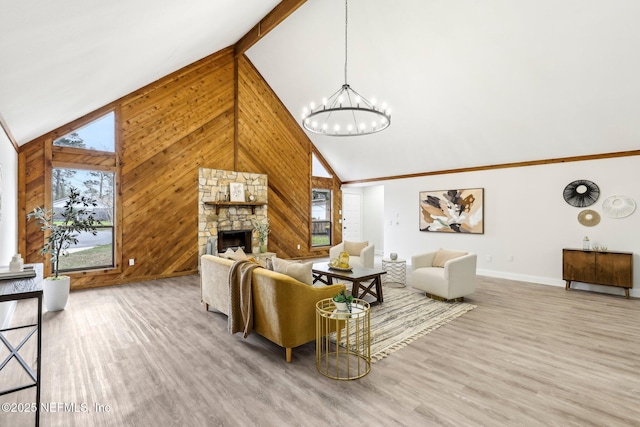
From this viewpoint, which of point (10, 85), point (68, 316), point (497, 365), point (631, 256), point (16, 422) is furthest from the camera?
point (631, 256)

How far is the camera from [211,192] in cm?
711

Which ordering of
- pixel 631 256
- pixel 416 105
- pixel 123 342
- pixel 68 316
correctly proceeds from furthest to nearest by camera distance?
pixel 416 105
pixel 631 256
pixel 68 316
pixel 123 342

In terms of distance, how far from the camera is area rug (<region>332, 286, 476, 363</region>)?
3268 mm

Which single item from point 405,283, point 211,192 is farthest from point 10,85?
point 405,283

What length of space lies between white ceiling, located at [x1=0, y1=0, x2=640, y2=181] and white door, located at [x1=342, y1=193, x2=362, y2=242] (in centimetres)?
300

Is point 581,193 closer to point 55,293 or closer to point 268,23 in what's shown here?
point 268,23

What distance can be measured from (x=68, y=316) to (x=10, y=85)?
291 centimetres

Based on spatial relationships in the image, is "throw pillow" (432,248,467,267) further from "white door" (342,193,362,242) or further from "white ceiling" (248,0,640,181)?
"white door" (342,193,362,242)

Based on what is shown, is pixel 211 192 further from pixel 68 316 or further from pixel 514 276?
pixel 514 276

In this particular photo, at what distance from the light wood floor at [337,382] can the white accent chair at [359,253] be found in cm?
228

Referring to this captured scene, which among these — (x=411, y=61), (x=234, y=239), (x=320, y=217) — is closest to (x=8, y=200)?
(x=234, y=239)

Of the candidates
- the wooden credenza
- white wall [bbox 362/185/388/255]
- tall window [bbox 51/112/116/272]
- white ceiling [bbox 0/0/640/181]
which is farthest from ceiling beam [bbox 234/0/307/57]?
the wooden credenza

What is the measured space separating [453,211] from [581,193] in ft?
7.76

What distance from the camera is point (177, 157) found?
669 centimetres
